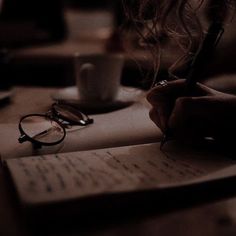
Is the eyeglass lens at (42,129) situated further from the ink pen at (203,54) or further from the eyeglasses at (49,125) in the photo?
the ink pen at (203,54)

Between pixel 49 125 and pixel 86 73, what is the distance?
26 centimetres

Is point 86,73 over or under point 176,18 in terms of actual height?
under

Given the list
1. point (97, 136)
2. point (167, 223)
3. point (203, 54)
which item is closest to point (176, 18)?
point (203, 54)

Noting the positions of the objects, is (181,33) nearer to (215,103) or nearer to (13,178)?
A: (215,103)

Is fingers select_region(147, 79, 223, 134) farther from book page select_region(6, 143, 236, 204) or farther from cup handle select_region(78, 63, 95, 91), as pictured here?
cup handle select_region(78, 63, 95, 91)

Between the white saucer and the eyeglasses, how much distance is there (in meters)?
0.09

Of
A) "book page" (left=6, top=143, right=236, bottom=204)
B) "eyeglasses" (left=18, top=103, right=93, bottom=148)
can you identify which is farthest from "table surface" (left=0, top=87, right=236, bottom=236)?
"eyeglasses" (left=18, top=103, right=93, bottom=148)

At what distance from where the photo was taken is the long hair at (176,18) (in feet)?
1.78

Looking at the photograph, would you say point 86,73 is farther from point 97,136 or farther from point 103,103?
point 97,136

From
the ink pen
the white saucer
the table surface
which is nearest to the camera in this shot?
the table surface

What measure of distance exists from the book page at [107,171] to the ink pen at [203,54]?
0.05 metres

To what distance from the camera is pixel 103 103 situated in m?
0.80

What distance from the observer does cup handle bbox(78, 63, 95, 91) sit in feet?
2.78

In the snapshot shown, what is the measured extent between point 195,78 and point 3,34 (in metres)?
1.63
